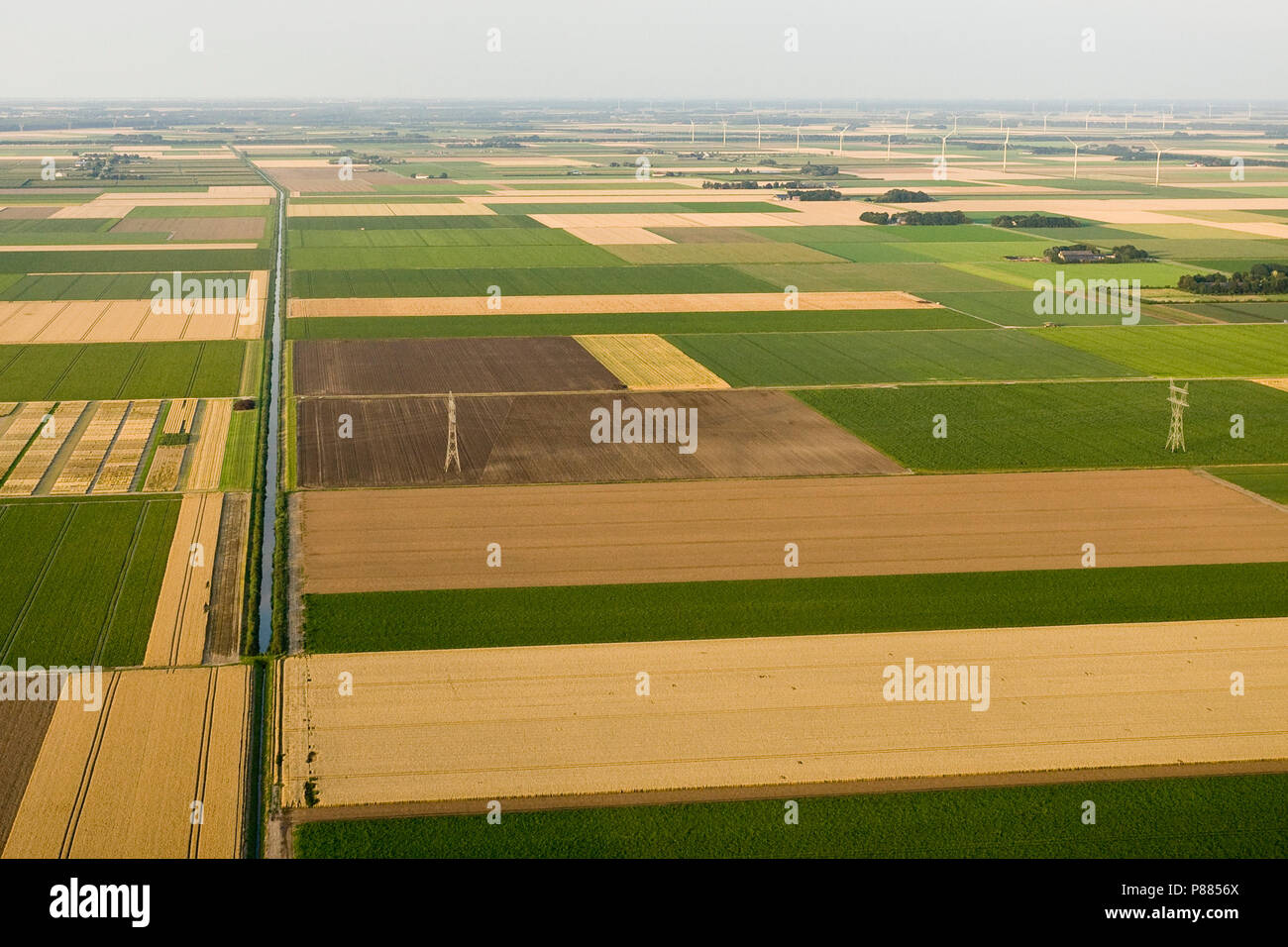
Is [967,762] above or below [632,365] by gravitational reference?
below

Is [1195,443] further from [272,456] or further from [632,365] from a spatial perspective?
[272,456]

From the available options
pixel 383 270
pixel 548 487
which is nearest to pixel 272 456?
pixel 548 487

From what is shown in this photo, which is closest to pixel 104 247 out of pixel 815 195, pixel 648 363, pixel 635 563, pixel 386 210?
pixel 386 210

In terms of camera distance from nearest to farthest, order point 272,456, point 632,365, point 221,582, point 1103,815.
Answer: point 1103,815, point 221,582, point 272,456, point 632,365

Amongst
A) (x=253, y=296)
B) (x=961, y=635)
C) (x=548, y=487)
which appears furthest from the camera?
(x=253, y=296)

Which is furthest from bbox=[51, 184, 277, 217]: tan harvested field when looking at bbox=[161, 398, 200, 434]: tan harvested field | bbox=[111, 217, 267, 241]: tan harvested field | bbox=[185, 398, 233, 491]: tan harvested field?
bbox=[185, 398, 233, 491]: tan harvested field

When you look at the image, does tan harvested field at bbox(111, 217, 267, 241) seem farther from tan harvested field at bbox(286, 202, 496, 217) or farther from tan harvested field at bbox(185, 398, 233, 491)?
tan harvested field at bbox(185, 398, 233, 491)

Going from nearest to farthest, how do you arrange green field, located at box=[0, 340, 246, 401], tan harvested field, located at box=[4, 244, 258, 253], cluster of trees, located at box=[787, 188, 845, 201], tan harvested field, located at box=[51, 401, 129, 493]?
tan harvested field, located at box=[51, 401, 129, 493]
green field, located at box=[0, 340, 246, 401]
tan harvested field, located at box=[4, 244, 258, 253]
cluster of trees, located at box=[787, 188, 845, 201]
